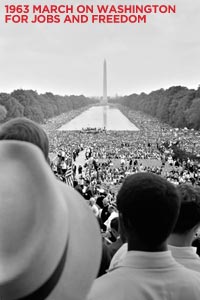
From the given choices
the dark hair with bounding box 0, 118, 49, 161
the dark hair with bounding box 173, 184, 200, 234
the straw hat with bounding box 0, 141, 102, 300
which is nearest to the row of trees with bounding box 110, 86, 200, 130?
the dark hair with bounding box 173, 184, 200, 234

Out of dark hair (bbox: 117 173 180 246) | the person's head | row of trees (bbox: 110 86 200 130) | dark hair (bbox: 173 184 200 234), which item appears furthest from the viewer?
row of trees (bbox: 110 86 200 130)

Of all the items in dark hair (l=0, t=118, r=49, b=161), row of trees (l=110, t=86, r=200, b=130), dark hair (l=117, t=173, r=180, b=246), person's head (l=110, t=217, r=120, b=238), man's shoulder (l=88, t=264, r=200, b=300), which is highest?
dark hair (l=0, t=118, r=49, b=161)

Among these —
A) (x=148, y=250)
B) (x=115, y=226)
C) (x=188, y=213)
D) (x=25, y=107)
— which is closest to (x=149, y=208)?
(x=148, y=250)

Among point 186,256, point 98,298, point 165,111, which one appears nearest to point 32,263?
point 98,298

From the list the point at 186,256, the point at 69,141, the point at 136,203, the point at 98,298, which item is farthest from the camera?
the point at 69,141

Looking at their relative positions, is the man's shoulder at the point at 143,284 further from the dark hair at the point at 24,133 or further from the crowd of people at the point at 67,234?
the dark hair at the point at 24,133

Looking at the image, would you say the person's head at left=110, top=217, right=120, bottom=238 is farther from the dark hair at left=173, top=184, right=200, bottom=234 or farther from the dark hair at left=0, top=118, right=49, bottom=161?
the dark hair at left=0, top=118, right=49, bottom=161

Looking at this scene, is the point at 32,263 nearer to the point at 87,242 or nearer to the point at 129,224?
the point at 87,242
